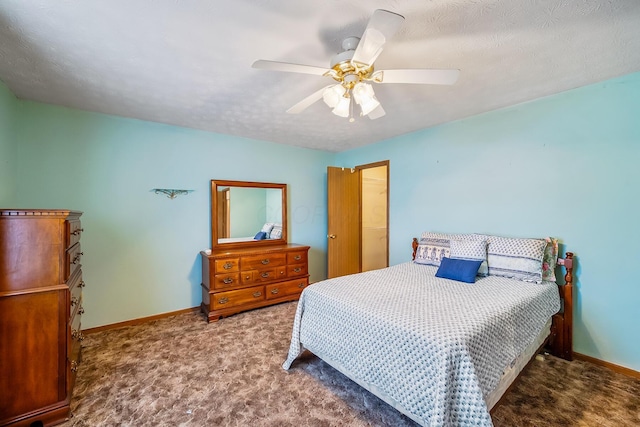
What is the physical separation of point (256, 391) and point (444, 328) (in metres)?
1.39

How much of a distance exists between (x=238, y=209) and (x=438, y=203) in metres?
2.66

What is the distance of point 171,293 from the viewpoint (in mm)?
3209

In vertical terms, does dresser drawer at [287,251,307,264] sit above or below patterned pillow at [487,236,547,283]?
below

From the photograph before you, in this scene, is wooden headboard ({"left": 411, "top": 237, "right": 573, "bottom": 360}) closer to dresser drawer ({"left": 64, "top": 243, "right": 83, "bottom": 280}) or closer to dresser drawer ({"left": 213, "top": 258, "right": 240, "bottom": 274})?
dresser drawer ({"left": 213, "top": 258, "right": 240, "bottom": 274})

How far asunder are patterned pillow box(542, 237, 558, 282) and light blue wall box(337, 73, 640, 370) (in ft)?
0.43

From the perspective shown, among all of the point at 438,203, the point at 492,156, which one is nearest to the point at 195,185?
the point at 438,203

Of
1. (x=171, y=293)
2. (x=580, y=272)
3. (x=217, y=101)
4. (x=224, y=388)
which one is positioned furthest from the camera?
(x=171, y=293)

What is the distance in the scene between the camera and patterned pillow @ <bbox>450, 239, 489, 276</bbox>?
99.5 inches

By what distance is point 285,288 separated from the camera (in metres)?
3.60

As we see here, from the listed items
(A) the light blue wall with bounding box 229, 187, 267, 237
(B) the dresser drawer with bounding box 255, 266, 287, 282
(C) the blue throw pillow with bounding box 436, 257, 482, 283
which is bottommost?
(B) the dresser drawer with bounding box 255, 266, 287, 282

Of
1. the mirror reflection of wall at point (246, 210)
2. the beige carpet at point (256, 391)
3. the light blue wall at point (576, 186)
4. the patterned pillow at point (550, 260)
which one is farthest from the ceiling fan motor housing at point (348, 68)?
the mirror reflection of wall at point (246, 210)

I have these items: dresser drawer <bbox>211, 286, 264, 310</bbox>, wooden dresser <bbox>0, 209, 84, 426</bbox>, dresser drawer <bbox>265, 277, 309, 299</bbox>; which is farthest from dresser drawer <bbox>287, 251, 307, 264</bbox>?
wooden dresser <bbox>0, 209, 84, 426</bbox>

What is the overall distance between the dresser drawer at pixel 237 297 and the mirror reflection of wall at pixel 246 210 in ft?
2.53

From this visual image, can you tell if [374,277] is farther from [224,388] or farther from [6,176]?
[6,176]
